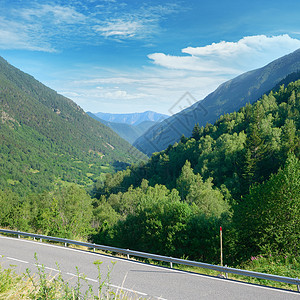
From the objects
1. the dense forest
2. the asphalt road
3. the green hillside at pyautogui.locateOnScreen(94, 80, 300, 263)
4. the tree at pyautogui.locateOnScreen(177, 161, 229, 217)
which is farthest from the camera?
the tree at pyautogui.locateOnScreen(177, 161, 229, 217)

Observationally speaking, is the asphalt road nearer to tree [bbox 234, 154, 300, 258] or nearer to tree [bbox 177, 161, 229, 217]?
tree [bbox 234, 154, 300, 258]

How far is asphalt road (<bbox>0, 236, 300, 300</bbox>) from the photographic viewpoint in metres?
9.25

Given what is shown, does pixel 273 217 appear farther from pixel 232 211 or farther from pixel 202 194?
pixel 202 194

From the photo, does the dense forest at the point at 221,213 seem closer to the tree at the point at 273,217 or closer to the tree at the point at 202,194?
the tree at the point at 273,217

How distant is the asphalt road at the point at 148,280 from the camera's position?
925cm

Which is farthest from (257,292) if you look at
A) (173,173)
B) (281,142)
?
(173,173)

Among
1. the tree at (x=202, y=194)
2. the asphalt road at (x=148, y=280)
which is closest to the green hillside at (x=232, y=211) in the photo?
the tree at (x=202, y=194)

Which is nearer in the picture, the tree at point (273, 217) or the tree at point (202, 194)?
the tree at point (273, 217)

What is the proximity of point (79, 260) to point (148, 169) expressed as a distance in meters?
104

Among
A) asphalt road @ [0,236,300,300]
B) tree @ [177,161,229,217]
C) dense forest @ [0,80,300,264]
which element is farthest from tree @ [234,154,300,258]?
asphalt road @ [0,236,300,300]

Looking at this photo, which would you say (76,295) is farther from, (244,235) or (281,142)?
(281,142)

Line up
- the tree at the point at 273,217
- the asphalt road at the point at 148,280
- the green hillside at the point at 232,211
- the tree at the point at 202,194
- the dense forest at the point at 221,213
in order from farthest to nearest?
the tree at the point at 202,194 < the dense forest at the point at 221,213 < the green hillside at the point at 232,211 < the tree at the point at 273,217 < the asphalt road at the point at 148,280

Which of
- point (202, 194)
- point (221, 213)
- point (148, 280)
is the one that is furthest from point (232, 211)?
point (202, 194)

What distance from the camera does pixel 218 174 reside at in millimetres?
72062
